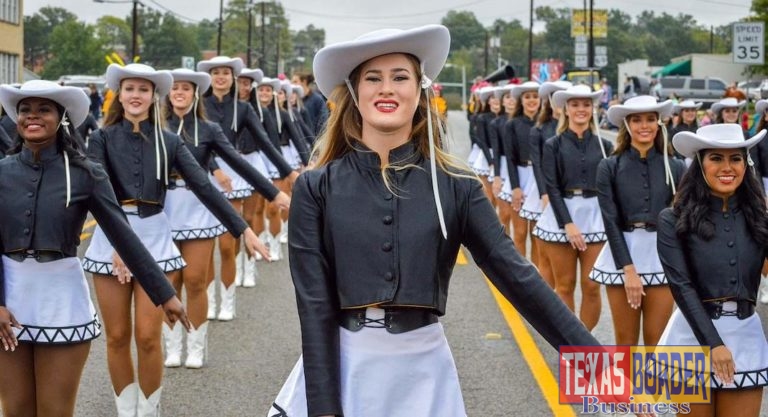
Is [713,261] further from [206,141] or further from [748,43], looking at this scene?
[748,43]

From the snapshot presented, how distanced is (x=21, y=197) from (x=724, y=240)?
333 cm

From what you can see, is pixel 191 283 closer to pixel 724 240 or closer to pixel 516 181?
pixel 724 240

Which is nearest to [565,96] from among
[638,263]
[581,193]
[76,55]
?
[581,193]

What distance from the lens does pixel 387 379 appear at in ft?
12.6

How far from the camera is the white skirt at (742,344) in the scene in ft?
18.6

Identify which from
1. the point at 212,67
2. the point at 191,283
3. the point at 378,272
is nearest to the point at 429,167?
the point at 378,272

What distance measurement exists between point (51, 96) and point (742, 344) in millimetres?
3461

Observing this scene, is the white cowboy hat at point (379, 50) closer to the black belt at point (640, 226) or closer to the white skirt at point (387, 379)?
the white skirt at point (387, 379)

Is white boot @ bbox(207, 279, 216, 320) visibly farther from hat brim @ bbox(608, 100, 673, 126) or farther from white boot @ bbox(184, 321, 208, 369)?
→ hat brim @ bbox(608, 100, 673, 126)

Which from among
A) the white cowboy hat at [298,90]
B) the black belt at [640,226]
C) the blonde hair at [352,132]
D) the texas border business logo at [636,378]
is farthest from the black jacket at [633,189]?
the white cowboy hat at [298,90]

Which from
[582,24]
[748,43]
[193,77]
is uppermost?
[582,24]

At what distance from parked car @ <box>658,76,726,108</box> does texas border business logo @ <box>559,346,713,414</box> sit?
46.4 m

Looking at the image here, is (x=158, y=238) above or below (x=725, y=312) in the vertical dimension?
above

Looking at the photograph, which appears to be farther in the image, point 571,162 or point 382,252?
point 571,162
